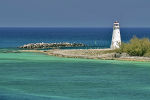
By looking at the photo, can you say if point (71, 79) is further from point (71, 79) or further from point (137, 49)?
point (137, 49)

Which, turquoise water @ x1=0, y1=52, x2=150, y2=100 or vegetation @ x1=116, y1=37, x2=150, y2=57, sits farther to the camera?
vegetation @ x1=116, y1=37, x2=150, y2=57

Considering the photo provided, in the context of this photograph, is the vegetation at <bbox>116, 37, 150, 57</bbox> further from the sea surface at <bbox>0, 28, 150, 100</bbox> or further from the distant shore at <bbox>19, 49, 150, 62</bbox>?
the sea surface at <bbox>0, 28, 150, 100</bbox>

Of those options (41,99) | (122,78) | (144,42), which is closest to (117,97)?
(41,99)

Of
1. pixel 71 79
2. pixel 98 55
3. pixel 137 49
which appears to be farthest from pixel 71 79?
pixel 98 55

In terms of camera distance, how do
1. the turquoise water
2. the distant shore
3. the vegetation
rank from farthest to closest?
the vegetation → the distant shore → the turquoise water

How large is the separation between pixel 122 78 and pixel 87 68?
6859 millimetres

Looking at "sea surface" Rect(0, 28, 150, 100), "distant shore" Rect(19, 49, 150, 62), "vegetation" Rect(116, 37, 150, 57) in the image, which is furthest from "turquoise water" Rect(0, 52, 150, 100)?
"vegetation" Rect(116, 37, 150, 57)

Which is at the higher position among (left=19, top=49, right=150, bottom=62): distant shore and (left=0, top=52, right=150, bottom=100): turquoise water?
(left=19, top=49, right=150, bottom=62): distant shore

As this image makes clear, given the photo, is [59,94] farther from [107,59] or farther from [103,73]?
[107,59]

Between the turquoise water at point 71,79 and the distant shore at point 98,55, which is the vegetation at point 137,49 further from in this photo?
the turquoise water at point 71,79

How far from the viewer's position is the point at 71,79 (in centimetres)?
4309

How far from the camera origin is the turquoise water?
3588 centimetres

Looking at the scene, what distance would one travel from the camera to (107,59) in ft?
190

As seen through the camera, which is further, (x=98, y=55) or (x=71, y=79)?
(x=98, y=55)
